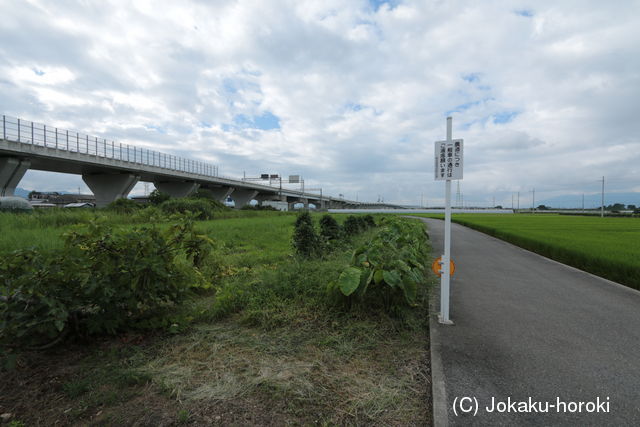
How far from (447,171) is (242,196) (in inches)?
2412

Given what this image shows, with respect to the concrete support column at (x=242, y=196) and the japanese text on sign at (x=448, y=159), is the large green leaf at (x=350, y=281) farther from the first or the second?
the concrete support column at (x=242, y=196)

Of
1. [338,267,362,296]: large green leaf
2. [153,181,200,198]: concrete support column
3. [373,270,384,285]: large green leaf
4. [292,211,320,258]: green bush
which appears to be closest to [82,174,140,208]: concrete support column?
[153,181,200,198]: concrete support column

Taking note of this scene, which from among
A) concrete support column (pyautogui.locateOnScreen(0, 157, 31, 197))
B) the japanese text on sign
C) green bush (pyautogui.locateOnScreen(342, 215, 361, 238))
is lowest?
green bush (pyautogui.locateOnScreen(342, 215, 361, 238))

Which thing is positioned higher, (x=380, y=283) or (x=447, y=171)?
(x=447, y=171)

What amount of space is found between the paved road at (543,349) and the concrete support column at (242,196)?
194ft

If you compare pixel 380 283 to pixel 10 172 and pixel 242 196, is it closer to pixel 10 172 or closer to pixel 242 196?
pixel 10 172

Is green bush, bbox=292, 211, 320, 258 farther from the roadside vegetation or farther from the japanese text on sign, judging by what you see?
the japanese text on sign

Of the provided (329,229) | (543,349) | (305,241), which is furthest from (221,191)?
(543,349)

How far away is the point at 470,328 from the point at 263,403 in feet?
8.87

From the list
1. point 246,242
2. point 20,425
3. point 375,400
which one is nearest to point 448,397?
point 375,400

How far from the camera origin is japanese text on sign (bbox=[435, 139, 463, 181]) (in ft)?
12.1

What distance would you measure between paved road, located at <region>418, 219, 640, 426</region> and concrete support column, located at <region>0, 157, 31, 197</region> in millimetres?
32790

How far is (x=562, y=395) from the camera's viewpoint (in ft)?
7.93

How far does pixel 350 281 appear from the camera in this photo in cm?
367
